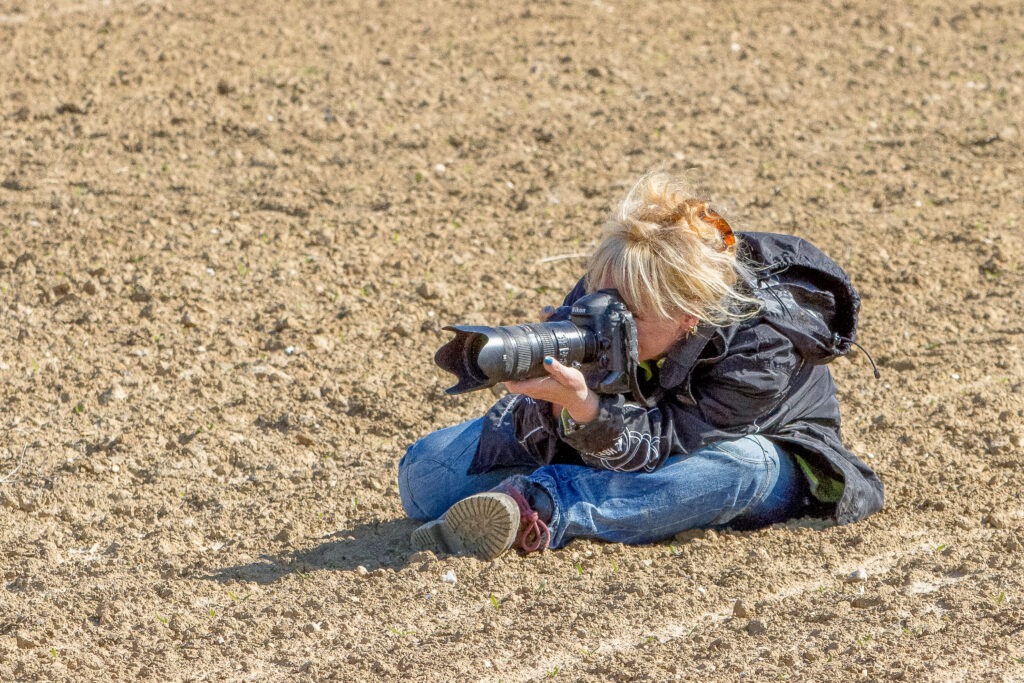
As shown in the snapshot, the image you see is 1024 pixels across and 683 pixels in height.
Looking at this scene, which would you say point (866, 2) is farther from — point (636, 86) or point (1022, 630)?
point (1022, 630)

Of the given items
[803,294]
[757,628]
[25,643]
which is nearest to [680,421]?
[803,294]

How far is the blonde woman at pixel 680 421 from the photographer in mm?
3207

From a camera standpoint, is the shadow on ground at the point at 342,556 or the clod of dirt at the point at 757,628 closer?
the clod of dirt at the point at 757,628

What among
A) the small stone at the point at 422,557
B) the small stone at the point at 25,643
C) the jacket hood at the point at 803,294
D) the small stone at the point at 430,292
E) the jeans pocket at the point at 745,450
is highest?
the jacket hood at the point at 803,294

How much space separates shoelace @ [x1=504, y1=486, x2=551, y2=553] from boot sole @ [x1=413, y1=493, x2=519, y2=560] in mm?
48

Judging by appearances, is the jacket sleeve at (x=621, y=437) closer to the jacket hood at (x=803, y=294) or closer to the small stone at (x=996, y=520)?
the jacket hood at (x=803, y=294)

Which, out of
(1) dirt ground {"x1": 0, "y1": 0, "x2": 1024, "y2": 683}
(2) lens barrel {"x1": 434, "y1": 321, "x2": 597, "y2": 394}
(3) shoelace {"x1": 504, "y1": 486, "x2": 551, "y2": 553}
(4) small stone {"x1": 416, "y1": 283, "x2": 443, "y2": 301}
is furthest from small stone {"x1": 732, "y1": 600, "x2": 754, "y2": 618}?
(4) small stone {"x1": 416, "y1": 283, "x2": 443, "y2": 301}

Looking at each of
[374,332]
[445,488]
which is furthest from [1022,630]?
[374,332]

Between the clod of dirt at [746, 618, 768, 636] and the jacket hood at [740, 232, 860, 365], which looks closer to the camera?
the clod of dirt at [746, 618, 768, 636]

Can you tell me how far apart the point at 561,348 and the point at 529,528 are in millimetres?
744

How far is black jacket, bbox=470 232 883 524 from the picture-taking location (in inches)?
131

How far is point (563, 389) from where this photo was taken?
3.04 metres

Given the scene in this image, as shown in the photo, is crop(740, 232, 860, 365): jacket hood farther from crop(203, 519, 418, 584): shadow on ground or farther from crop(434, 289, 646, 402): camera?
crop(203, 519, 418, 584): shadow on ground

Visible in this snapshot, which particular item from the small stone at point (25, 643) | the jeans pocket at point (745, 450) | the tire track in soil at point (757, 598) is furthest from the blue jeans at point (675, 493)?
the small stone at point (25, 643)
